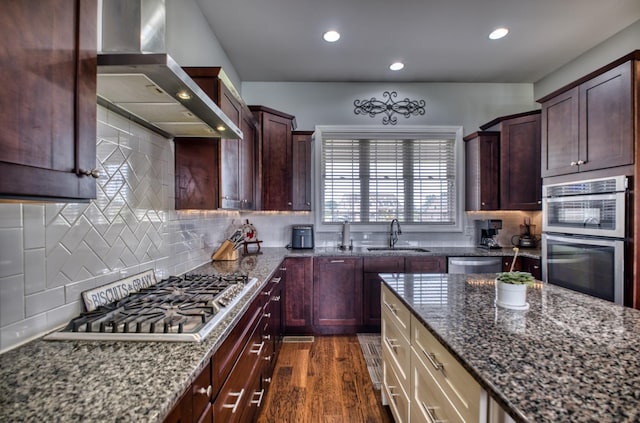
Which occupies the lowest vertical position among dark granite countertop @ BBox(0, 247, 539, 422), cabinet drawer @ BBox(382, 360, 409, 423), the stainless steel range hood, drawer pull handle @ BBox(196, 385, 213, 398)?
cabinet drawer @ BBox(382, 360, 409, 423)

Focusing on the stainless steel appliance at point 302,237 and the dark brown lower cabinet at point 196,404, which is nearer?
the dark brown lower cabinet at point 196,404

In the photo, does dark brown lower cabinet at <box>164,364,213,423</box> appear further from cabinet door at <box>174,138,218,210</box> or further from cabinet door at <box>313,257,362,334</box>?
cabinet door at <box>313,257,362,334</box>

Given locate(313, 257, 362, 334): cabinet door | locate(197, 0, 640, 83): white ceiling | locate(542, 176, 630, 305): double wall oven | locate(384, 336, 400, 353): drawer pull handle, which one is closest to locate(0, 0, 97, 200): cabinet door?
locate(384, 336, 400, 353): drawer pull handle

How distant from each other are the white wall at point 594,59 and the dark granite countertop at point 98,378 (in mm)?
4173

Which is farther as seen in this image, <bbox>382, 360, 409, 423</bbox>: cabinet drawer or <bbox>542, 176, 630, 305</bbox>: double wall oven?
<bbox>542, 176, 630, 305</bbox>: double wall oven

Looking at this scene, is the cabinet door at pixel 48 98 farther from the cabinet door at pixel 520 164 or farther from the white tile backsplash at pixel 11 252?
the cabinet door at pixel 520 164

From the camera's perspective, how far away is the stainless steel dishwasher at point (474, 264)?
3211 millimetres

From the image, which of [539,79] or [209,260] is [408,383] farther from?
[539,79]

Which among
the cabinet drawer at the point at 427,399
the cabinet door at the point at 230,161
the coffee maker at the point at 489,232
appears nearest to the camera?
the cabinet drawer at the point at 427,399

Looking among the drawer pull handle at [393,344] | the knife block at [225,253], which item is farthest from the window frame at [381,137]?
the drawer pull handle at [393,344]

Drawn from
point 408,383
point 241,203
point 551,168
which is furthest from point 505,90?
point 408,383

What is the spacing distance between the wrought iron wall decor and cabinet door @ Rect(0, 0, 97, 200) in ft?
10.8

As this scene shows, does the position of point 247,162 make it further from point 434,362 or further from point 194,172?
point 434,362

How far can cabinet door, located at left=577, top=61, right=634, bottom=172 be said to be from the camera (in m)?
2.11
